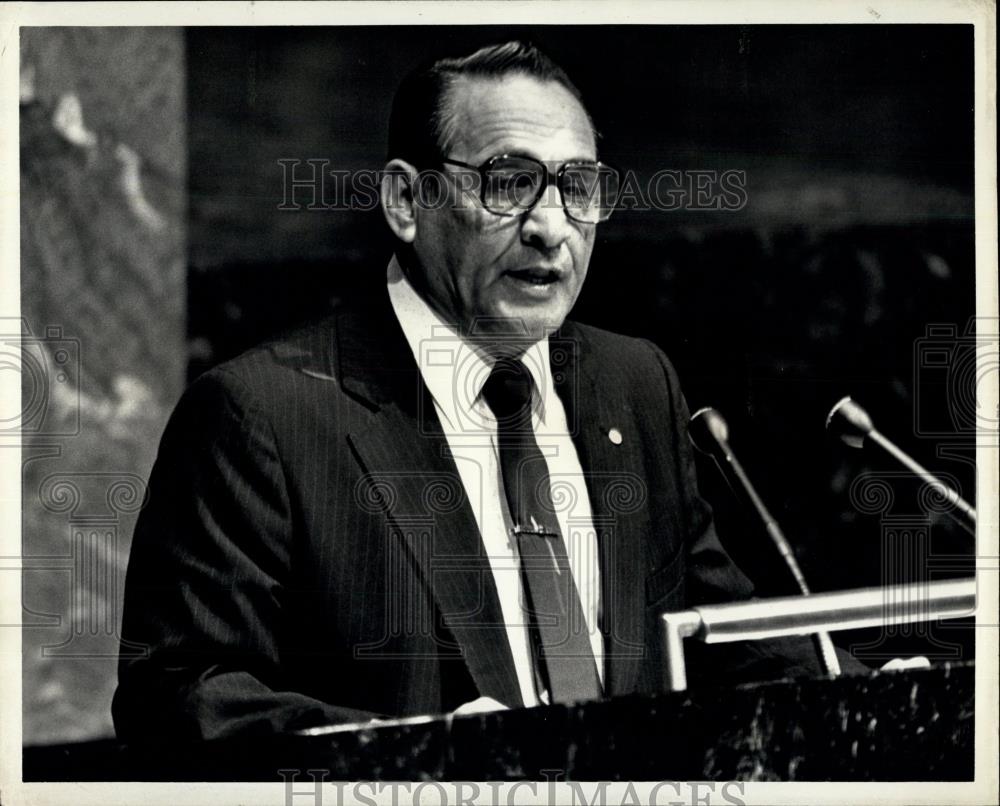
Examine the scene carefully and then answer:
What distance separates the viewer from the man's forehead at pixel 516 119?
3.55 metres

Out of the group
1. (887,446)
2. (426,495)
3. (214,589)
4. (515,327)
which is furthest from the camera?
(887,446)

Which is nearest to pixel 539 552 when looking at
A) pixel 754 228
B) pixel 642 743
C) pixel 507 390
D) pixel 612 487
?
pixel 612 487

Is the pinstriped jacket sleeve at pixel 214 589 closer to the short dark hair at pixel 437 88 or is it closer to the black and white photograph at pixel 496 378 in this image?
the black and white photograph at pixel 496 378

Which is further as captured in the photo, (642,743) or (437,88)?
(437,88)

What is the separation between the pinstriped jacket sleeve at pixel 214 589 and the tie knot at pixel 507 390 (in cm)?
61

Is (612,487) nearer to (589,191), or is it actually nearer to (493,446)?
(493,446)

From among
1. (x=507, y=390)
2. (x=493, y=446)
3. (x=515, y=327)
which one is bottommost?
(x=493, y=446)

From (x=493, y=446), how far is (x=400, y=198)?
2.41 feet

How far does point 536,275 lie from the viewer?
12.0 ft

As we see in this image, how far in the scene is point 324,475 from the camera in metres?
3.49

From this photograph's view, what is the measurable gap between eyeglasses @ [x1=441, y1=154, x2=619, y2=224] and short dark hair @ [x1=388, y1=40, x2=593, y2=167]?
87 mm

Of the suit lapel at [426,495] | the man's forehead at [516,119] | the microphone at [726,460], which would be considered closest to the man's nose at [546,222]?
the man's forehead at [516,119]

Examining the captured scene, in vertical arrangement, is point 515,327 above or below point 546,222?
below

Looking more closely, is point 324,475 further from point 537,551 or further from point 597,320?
point 597,320
